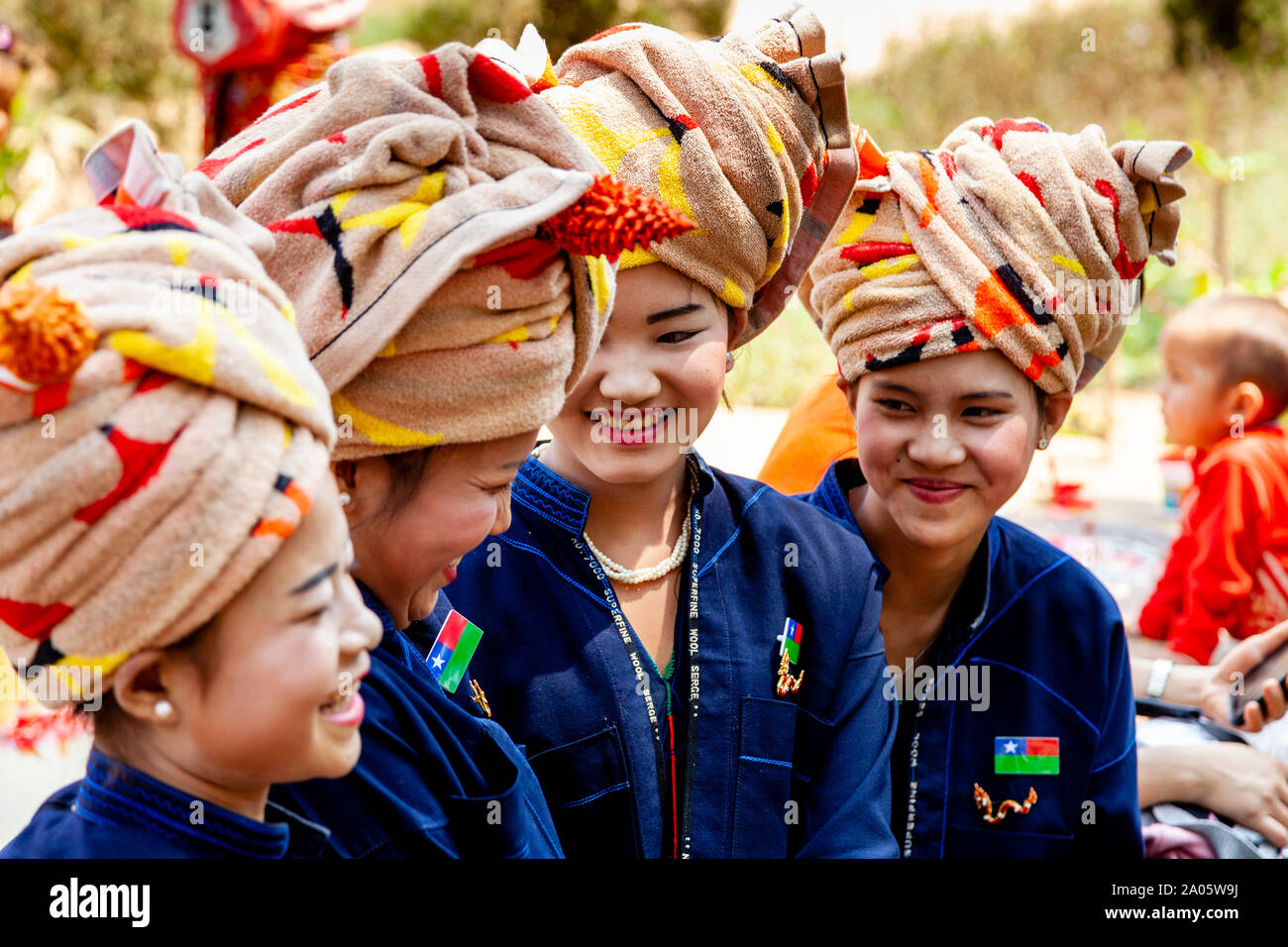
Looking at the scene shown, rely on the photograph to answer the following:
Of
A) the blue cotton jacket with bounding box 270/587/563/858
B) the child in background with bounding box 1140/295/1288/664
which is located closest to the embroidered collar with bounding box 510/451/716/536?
the blue cotton jacket with bounding box 270/587/563/858

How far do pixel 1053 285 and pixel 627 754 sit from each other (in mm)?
1341

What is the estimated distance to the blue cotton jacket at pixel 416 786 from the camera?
5.26 feet

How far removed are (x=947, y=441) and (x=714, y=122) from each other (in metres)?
0.85

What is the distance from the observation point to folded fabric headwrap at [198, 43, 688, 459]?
1.56 m

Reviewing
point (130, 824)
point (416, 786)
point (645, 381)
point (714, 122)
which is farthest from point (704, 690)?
point (130, 824)

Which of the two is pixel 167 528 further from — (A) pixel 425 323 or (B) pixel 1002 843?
(B) pixel 1002 843

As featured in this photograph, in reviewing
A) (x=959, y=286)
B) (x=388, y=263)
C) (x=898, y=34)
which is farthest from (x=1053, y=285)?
(x=898, y=34)

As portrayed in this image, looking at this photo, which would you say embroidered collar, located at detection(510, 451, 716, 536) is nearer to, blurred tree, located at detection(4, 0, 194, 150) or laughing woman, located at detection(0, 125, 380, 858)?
laughing woman, located at detection(0, 125, 380, 858)

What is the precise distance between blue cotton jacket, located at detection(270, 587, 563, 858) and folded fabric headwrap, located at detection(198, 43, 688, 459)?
0.33 meters

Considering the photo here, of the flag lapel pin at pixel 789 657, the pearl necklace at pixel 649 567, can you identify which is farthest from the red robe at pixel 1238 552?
the pearl necklace at pixel 649 567

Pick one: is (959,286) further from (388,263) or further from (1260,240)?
(1260,240)

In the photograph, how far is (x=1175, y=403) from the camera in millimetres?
5297
